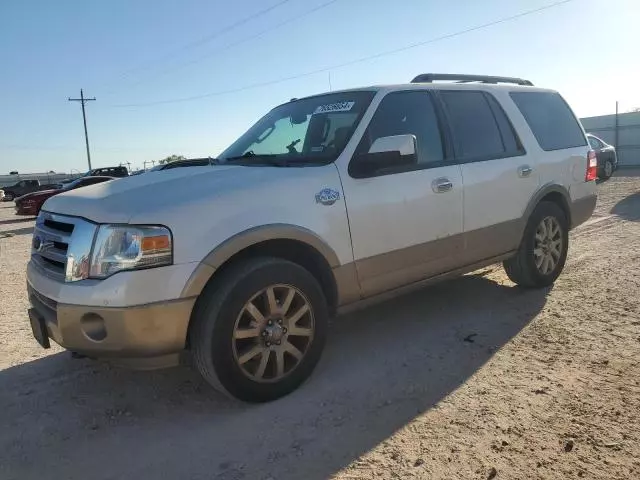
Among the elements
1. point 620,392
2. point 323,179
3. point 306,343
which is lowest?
point 620,392

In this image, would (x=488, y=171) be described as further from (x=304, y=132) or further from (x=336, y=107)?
(x=304, y=132)

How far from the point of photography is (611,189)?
590 inches

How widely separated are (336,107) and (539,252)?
2554 mm

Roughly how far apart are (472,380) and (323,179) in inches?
64.4

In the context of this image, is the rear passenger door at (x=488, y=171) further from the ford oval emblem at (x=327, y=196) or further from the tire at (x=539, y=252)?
the ford oval emblem at (x=327, y=196)

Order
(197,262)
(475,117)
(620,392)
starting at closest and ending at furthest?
(197,262), (620,392), (475,117)

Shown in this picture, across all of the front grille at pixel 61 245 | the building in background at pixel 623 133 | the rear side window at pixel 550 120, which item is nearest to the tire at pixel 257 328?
the front grille at pixel 61 245

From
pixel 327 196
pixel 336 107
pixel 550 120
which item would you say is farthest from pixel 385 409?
pixel 550 120

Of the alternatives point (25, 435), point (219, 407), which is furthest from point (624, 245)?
point (25, 435)

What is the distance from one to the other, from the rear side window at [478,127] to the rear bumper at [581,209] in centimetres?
113

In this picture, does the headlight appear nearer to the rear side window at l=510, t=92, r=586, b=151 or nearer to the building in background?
the rear side window at l=510, t=92, r=586, b=151

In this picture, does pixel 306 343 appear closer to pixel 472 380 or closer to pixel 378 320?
pixel 472 380

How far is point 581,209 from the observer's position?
224 inches

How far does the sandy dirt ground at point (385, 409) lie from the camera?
2.64m
